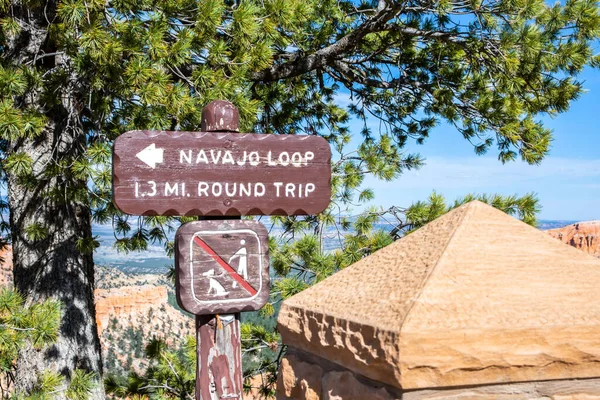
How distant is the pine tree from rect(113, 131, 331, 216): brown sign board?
155 cm

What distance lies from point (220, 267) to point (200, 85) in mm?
2055

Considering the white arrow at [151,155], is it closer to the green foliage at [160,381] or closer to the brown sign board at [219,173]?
the brown sign board at [219,173]

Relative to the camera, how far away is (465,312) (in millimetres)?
1606

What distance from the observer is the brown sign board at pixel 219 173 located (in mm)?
2148

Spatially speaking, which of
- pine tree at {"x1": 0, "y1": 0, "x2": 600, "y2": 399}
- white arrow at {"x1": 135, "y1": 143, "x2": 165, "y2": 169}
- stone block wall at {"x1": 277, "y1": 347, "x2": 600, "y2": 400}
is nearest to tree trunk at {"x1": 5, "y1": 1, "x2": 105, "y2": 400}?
pine tree at {"x1": 0, "y1": 0, "x2": 600, "y2": 399}

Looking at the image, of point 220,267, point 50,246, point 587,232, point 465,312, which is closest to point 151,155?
point 220,267

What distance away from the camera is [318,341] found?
1.88 m

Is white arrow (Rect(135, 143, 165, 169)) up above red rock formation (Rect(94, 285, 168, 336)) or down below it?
above

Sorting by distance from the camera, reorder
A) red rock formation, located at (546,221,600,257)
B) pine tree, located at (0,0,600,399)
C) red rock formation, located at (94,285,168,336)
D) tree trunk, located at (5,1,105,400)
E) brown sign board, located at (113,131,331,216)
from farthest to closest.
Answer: red rock formation, located at (94,285,168,336) → red rock formation, located at (546,221,600,257) → tree trunk, located at (5,1,105,400) → pine tree, located at (0,0,600,399) → brown sign board, located at (113,131,331,216)

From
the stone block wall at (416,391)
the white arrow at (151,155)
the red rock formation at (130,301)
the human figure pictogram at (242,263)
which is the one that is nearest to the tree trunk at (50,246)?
the white arrow at (151,155)

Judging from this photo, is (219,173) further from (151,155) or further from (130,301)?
(130,301)

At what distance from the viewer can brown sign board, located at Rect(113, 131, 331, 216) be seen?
215 cm

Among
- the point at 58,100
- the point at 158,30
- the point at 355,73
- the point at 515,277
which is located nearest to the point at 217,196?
the point at 515,277

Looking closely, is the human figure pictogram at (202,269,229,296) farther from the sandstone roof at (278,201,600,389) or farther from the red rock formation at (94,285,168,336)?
the red rock formation at (94,285,168,336)
